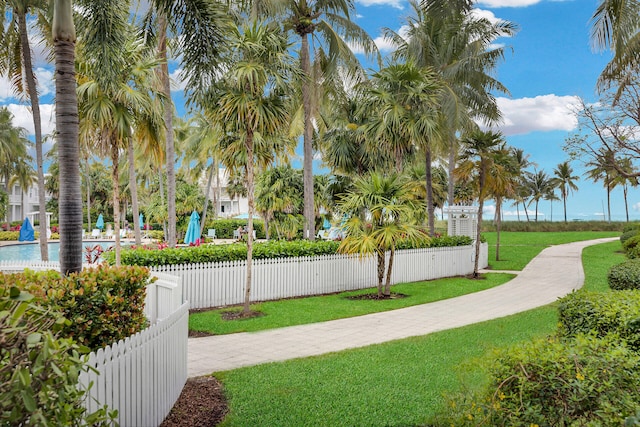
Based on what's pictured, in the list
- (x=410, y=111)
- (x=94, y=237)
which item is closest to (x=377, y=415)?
(x=410, y=111)

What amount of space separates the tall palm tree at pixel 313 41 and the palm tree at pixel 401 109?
1.95 meters

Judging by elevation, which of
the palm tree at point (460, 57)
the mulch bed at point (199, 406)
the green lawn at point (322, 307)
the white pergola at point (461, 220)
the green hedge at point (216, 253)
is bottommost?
the mulch bed at point (199, 406)

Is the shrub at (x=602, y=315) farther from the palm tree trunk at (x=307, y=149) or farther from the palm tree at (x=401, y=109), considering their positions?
the palm tree at (x=401, y=109)

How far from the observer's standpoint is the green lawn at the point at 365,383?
5.02 meters

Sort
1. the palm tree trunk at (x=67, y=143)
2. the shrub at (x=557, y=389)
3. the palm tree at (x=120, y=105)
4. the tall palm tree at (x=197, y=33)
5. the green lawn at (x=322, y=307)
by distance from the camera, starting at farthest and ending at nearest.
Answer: the palm tree at (x=120, y=105) < the green lawn at (x=322, y=307) < the tall palm tree at (x=197, y=33) < the palm tree trunk at (x=67, y=143) < the shrub at (x=557, y=389)

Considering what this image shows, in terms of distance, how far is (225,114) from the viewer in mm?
10164

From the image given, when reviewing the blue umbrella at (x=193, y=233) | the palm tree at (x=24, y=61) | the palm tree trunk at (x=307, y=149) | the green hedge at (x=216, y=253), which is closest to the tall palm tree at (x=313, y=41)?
the palm tree trunk at (x=307, y=149)

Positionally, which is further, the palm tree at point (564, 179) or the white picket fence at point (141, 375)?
the palm tree at point (564, 179)

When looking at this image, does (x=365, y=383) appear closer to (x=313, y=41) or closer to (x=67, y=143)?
(x=67, y=143)

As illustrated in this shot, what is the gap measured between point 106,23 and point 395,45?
18.6 m

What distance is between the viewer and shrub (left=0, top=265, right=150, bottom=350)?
4686mm

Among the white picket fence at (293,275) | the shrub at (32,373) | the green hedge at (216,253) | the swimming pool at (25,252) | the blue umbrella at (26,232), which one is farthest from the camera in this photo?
the blue umbrella at (26,232)

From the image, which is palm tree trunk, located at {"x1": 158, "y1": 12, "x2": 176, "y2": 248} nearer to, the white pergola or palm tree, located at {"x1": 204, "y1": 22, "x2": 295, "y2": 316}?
palm tree, located at {"x1": 204, "y1": 22, "x2": 295, "y2": 316}

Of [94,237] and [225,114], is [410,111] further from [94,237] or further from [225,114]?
[94,237]
